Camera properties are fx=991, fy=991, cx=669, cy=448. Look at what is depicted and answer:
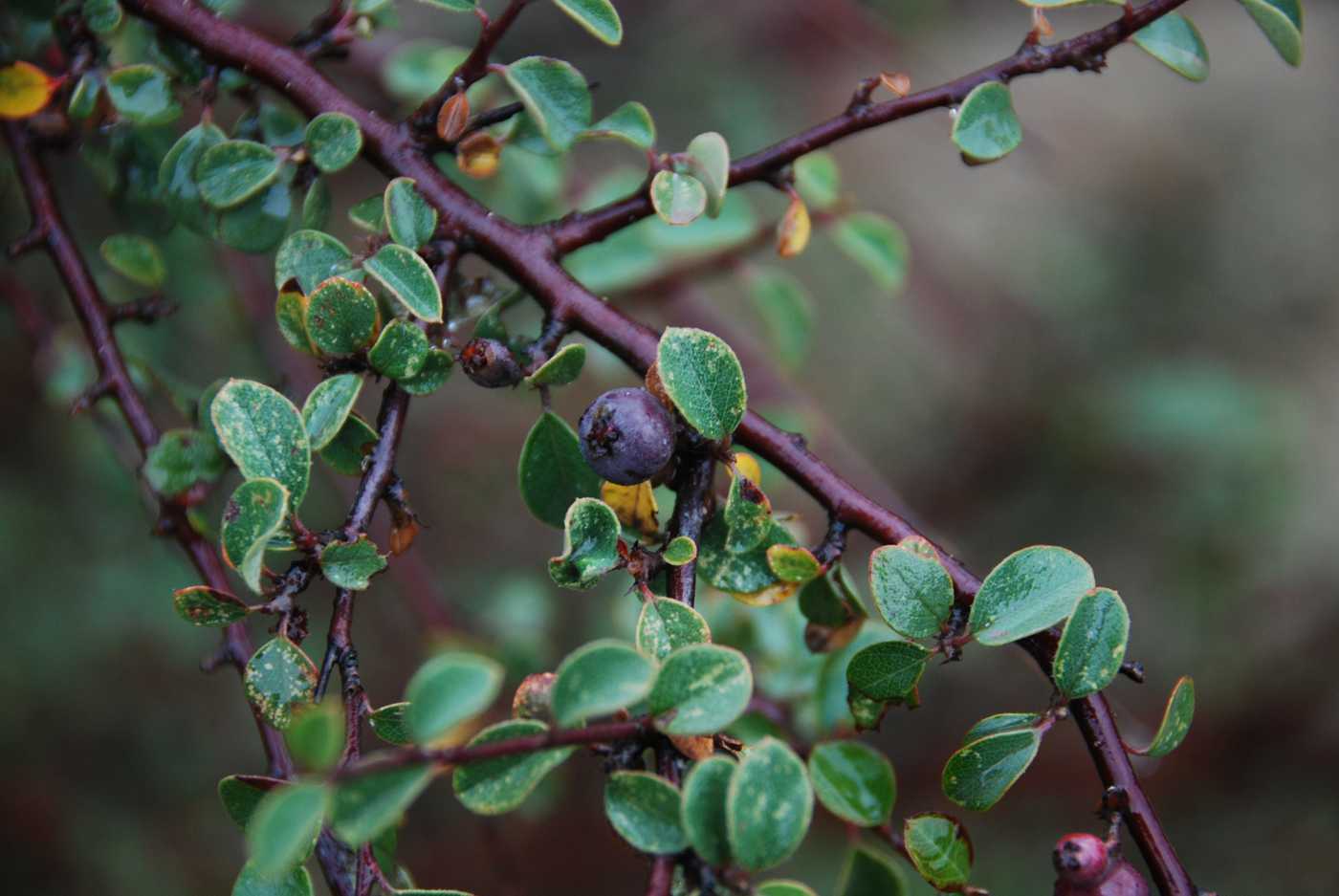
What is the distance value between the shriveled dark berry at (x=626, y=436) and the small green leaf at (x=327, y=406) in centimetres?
15

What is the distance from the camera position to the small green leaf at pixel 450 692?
40 cm

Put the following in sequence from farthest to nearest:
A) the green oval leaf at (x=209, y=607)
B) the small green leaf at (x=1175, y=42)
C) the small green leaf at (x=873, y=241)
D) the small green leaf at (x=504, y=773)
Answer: the small green leaf at (x=873, y=241) → the small green leaf at (x=1175, y=42) → the green oval leaf at (x=209, y=607) → the small green leaf at (x=504, y=773)

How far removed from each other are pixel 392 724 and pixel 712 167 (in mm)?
406

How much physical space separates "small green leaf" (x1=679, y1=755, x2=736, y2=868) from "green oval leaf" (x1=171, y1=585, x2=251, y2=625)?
0.28 metres

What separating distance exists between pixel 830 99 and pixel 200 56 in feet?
6.57

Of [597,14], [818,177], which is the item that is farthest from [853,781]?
[818,177]

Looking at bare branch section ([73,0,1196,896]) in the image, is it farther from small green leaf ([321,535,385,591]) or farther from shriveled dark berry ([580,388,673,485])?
small green leaf ([321,535,385,591])

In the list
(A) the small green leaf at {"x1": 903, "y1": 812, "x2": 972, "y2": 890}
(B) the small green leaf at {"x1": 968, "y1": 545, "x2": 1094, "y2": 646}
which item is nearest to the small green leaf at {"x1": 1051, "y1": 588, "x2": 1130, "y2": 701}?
(B) the small green leaf at {"x1": 968, "y1": 545, "x2": 1094, "y2": 646}

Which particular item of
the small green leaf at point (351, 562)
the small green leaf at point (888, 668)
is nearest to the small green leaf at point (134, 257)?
the small green leaf at point (351, 562)

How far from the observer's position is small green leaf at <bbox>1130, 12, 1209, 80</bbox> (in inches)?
26.8

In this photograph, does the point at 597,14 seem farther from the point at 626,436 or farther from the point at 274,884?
the point at 274,884

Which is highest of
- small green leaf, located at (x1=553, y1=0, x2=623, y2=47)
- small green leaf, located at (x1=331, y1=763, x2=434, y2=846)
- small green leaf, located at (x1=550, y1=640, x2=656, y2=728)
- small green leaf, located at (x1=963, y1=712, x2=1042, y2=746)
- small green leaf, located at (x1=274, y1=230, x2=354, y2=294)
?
small green leaf, located at (x1=553, y1=0, x2=623, y2=47)

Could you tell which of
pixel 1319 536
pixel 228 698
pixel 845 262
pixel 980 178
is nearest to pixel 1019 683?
pixel 1319 536

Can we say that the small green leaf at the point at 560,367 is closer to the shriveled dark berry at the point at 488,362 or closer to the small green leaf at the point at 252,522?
the shriveled dark berry at the point at 488,362
